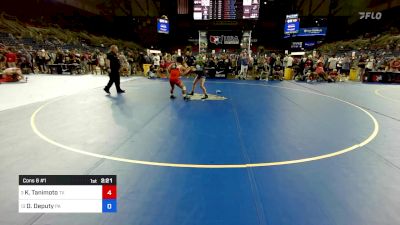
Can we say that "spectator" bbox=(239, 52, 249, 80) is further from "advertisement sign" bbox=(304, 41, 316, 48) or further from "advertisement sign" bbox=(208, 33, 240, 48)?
"advertisement sign" bbox=(304, 41, 316, 48)

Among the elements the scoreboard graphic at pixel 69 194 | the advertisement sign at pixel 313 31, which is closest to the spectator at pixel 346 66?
the advertisement sign at pixel 313 31

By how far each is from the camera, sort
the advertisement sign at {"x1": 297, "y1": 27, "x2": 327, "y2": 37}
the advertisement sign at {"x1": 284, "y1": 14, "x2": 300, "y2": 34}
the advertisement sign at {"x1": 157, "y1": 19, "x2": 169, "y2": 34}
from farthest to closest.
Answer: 1. the advertisement sign at {"x1": 297, "y1": 27, "x2": 327, "y2": 37}
2. the advertisement sign at {"x1": 157, "y1": 19, "x2": 169, "y2": 34}
3. the advertisement sign at {"x1": 284, "y1": 14, "x2": 300, "y2": 34}

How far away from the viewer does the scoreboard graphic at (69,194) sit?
2461mm

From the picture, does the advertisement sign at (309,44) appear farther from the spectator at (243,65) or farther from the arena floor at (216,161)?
the arena floor at (216,161)

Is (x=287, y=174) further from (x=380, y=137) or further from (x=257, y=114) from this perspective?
(x=257, y=114)

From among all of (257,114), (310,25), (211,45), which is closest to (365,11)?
(310,25)

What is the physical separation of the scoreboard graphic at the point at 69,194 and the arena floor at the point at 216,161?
0.26m

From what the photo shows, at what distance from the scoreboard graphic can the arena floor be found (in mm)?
256

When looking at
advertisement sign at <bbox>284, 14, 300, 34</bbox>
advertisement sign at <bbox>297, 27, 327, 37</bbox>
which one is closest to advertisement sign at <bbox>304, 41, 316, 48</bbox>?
advertisement sign at <bbox>297, 27, 327, 37</bbox>

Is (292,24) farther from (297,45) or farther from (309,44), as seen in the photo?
(309,44)

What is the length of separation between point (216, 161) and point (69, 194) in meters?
2.28

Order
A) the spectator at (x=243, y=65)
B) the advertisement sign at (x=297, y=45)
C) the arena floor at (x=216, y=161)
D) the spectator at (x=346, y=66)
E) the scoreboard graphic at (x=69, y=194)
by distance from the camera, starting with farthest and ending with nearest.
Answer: the advertisement sign at (x=297, y=45), the spectator at (x=346, y=66), the spectator at (x=243, y=65), the arena floor at (x=216, y=161), the scoreboard graphic at (x=69, y=194)

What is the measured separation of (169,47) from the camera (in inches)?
1566

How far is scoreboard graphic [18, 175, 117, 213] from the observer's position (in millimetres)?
2461
